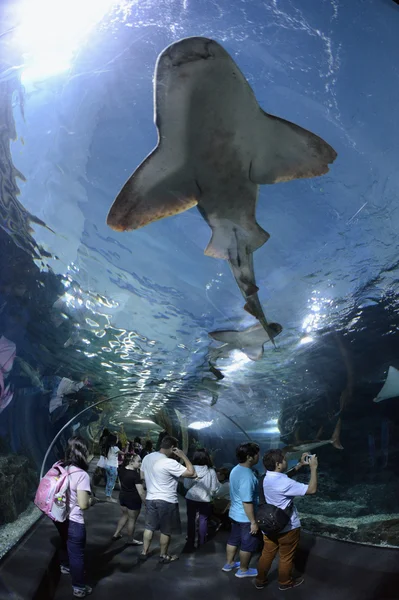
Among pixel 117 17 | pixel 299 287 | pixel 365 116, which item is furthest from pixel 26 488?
A: pixel 365 116

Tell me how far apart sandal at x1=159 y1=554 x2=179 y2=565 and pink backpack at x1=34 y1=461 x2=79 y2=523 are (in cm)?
134

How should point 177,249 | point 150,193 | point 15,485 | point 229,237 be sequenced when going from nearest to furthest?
point 150,193 → point 229,237 → point 177,249 → point 15,485

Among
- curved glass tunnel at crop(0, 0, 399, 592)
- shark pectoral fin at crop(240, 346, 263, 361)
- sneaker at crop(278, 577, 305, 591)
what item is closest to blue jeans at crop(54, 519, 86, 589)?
curved glass tunnel at crop(0, 0, 399, 592)

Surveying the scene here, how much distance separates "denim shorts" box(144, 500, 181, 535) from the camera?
173 inches

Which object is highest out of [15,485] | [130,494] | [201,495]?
[201,495]

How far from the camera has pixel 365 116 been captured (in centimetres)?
394

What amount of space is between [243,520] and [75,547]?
188cm

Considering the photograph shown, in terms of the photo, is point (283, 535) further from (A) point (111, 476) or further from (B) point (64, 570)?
(A) point (111, 476)

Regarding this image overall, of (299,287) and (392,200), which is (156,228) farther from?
(392,200)

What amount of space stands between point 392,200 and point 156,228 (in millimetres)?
3268

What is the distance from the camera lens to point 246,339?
7.04 meters

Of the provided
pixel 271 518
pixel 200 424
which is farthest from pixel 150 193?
pixel 200 424

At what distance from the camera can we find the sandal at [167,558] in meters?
4.24

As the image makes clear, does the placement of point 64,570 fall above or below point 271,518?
below
